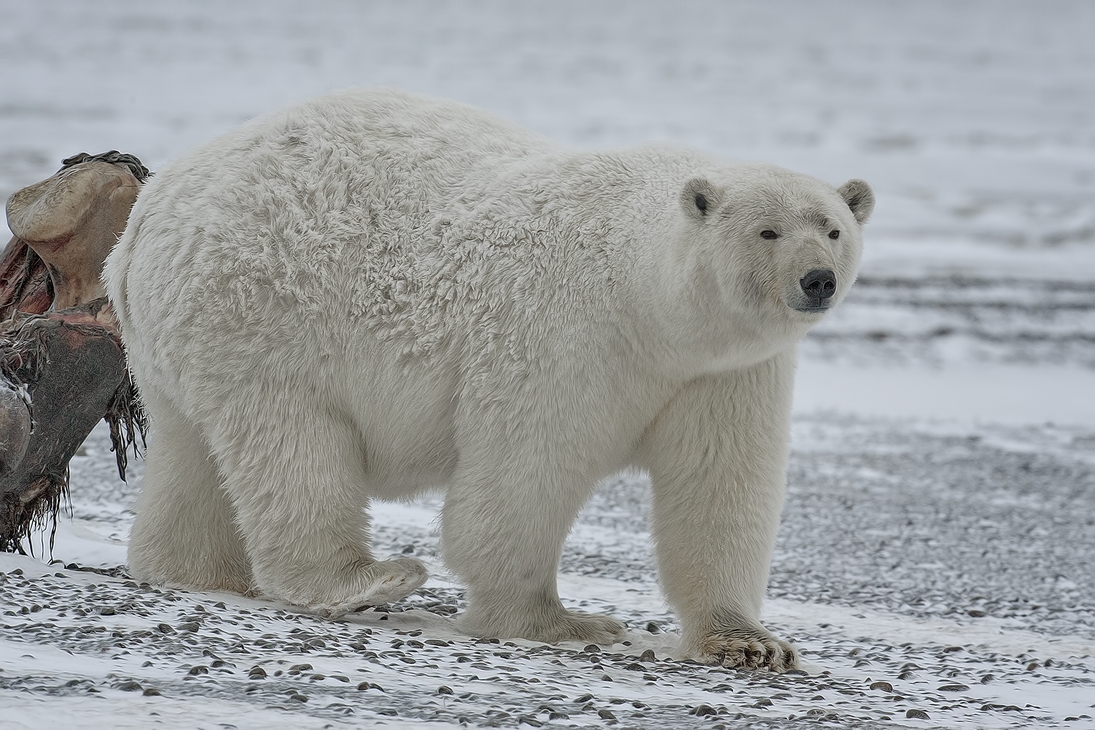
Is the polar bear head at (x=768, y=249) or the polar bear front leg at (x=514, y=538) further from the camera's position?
the polar bear front leg at (x=514, y=538)

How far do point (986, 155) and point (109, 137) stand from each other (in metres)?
20.4

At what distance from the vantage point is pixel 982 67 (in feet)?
143

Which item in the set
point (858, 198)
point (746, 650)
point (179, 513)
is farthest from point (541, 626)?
point (858, 198)

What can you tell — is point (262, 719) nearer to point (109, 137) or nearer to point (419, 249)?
point (419, 249)

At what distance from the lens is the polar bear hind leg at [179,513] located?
215 inches

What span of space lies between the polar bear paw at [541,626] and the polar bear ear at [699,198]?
1737 millimetres

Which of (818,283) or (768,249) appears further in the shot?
(768,249)

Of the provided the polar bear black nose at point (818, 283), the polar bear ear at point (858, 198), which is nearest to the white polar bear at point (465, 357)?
the polar bear ear at point (858, 198)

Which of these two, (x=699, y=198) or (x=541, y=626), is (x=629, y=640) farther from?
(x=699, y=198)

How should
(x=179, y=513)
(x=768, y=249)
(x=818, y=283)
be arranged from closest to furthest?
(x=818, y=283) → (x=768, y=249) → (x=179, y=513)

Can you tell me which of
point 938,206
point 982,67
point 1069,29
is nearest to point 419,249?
point 938,206

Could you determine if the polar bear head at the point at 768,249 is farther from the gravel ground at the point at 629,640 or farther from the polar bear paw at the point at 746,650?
the gravel ground at the point at 629,640

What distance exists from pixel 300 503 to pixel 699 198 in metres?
2.04

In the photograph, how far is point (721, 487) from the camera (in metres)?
4.94
